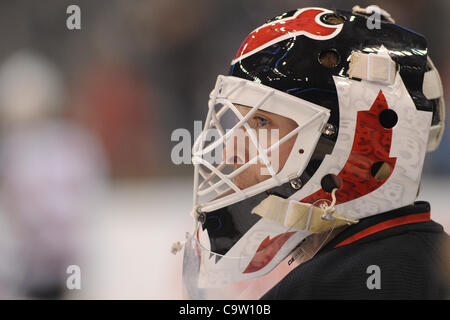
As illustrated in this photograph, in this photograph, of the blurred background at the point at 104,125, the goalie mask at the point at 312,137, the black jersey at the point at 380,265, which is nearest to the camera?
the black jersey at the point at 380,265

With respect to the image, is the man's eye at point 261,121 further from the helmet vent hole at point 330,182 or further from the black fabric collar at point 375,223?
the black fabric collar at point 375,223

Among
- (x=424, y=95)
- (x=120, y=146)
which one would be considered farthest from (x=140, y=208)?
(x=424, y=95)

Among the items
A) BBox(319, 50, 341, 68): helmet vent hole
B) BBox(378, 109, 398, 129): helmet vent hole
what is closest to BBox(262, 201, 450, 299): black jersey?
BBox(378, 109, 398, 129): helmet vent hole

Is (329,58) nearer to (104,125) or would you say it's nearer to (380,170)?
(380,170)

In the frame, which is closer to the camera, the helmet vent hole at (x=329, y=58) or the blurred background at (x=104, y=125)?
the helmet vent hole at (x=329, y=58)

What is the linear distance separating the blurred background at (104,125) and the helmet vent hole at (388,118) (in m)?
1.18

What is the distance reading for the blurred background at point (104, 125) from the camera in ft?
7.52

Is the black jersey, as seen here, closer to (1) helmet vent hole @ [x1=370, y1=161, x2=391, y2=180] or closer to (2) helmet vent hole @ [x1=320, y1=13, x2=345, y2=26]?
(1) helmet vent hole @ [x1=370, y1=161, x2=391, y2=180]

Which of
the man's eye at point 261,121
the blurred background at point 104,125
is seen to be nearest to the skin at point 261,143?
the man's eye at point 261,121

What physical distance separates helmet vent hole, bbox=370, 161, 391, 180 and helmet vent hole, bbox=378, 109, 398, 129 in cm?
8

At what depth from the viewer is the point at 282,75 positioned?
1095 millimetres

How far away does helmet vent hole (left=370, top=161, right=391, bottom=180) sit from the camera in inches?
42.6

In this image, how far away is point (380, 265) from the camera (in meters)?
0.99
